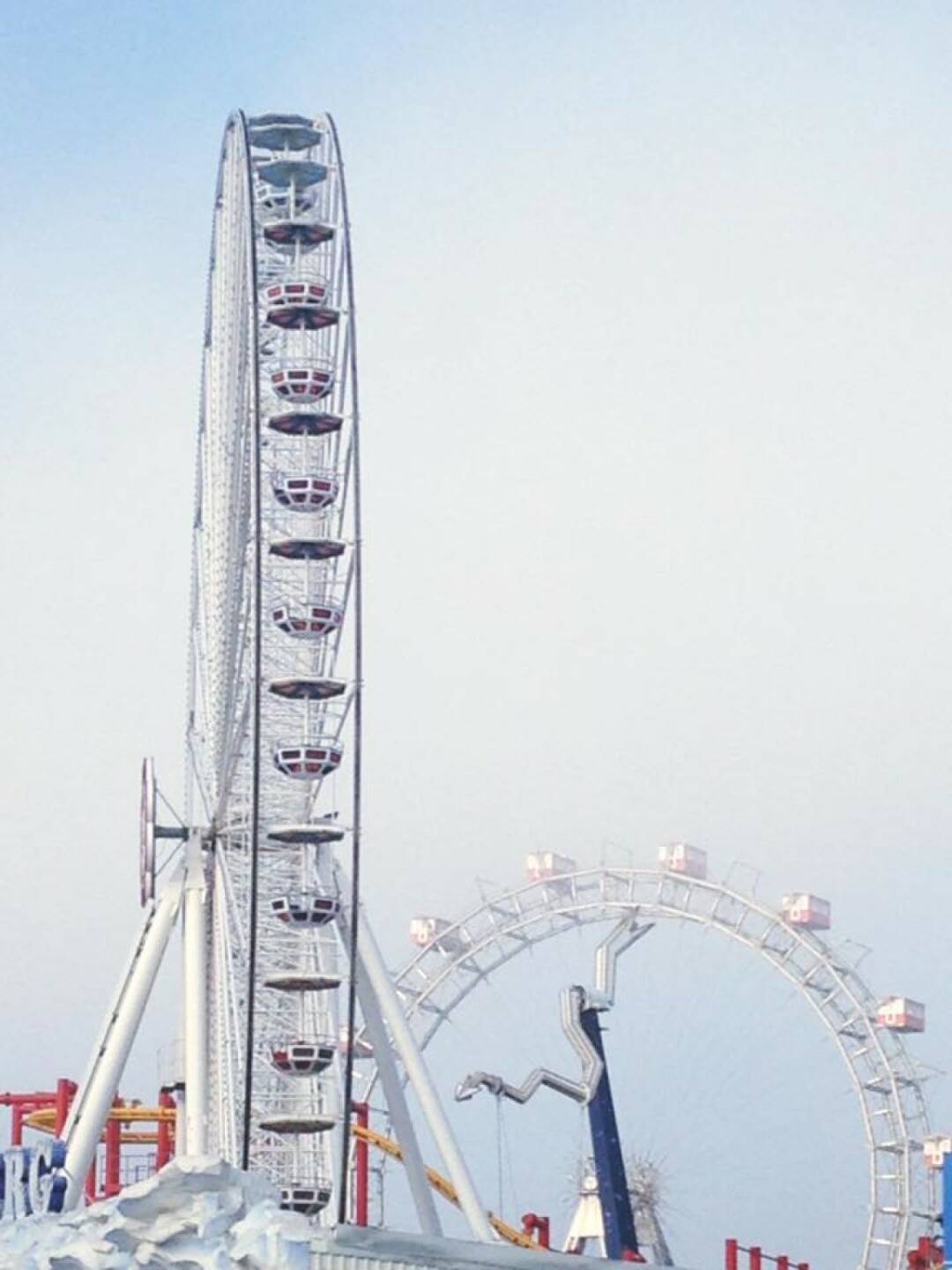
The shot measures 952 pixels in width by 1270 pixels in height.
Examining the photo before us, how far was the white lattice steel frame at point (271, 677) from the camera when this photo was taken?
42.4m

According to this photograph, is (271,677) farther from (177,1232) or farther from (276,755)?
(177,1232)

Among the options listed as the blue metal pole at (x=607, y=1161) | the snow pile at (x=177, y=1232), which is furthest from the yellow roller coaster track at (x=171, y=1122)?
the snow pile at (x=177, y=1232)

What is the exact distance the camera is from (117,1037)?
1731 inches

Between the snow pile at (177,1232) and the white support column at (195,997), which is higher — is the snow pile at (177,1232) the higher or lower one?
the lower one

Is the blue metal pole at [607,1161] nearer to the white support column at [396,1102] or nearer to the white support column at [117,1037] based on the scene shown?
the white support column at [396,1102]

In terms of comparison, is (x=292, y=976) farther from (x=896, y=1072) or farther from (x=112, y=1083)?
(x=896, y=1072)

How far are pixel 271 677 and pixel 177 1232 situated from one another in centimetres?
2058

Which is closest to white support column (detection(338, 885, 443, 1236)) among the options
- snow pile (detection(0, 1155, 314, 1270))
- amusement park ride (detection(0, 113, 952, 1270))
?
amusement park ride (detection(0, 113, 952, 1270))

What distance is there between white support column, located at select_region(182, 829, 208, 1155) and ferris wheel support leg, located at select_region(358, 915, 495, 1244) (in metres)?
2.41

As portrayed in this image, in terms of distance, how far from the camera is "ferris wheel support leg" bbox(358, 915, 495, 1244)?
45312 millimetres

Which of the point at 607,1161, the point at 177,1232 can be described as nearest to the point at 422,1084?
the point at 607,1161

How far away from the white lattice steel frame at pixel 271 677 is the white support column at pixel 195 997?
18cm

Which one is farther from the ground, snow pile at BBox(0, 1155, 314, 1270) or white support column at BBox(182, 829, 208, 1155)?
white support column at BBox(182, 829, 208, 1155)

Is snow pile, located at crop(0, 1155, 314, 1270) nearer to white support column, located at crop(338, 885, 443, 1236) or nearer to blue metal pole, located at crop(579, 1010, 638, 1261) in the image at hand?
white support column, located at crop(338, 885, 443, 1236)
